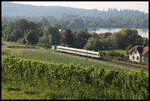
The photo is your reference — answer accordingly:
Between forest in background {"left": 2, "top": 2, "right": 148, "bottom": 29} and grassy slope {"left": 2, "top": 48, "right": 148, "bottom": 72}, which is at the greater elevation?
forest in background {"left": 2, "top": 2, "right": 148, "bottom": 29}

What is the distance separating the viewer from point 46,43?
41562 mm

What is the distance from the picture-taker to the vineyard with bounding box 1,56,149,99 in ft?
37.6

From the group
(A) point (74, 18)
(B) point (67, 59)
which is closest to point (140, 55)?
(B) point (67, 59)

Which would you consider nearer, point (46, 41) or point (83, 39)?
point (46, 41)

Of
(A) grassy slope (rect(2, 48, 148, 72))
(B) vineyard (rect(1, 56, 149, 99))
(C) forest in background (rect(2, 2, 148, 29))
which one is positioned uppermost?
(C) forest in background (rect(2, 2, 148, 29))

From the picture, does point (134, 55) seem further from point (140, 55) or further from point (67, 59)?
point (67, 59)

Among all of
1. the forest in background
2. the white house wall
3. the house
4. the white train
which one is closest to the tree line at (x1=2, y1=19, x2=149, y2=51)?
the white train

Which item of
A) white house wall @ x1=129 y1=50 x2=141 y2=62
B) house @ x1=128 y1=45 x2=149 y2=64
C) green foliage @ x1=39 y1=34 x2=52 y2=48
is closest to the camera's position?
house @ x1=128 y1=45 x2=149 y2=64

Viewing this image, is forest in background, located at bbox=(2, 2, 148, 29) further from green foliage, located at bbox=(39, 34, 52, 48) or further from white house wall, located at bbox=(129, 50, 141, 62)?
white house wall, located at bbox=(129, 50, 141, 62)

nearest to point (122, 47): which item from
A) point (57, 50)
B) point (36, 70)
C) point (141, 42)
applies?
point (141, 42)

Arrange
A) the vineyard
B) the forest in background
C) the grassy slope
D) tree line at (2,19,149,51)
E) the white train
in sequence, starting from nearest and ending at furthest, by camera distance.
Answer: the vineyard, the grassy slope, the white train, tree line at (2,19,149,51), the forest in background

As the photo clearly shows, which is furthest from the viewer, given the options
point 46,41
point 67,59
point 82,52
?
point 46,41

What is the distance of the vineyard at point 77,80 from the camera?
451 inches

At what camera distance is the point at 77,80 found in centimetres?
1301
